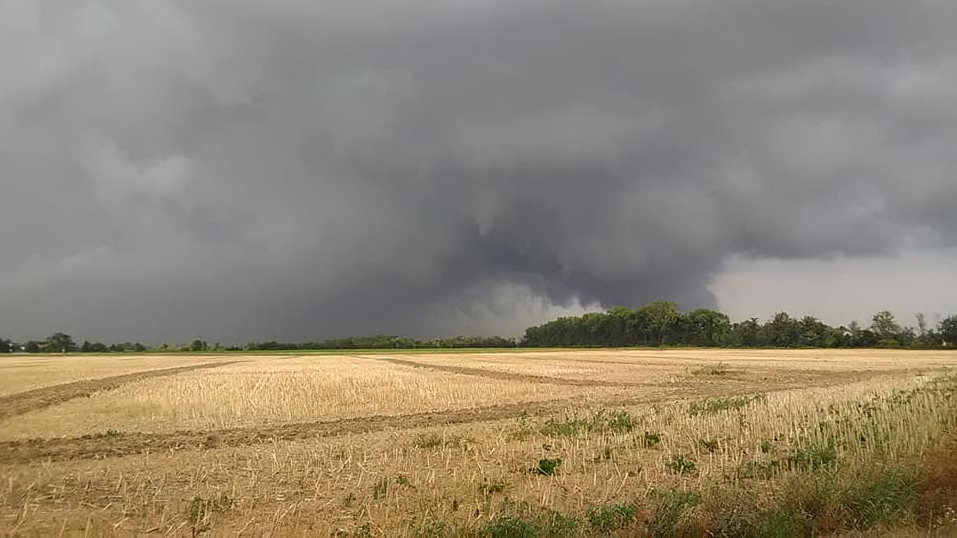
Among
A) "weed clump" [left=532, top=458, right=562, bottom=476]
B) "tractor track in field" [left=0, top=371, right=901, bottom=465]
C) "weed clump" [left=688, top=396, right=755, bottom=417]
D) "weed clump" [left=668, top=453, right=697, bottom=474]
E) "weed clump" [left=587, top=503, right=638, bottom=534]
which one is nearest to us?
"weed clump" [left=587, top=503, right=638, bottom=534]

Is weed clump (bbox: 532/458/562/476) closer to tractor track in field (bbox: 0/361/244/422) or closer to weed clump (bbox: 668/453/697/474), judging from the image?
weed clump (bbox: 668/453/697/474)

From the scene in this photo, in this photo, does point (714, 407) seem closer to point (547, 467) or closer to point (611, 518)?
point (547, 467)

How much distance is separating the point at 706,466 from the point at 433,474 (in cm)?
569

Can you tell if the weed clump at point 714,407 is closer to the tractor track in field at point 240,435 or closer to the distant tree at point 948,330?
the tractor track in field at point 240,435

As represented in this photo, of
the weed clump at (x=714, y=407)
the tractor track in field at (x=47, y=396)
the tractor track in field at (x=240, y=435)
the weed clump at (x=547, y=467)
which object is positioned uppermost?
the weed clump at (x=714, y=407)

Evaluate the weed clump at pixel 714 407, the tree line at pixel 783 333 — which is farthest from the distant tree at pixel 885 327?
the weed clump at pixel 714 407

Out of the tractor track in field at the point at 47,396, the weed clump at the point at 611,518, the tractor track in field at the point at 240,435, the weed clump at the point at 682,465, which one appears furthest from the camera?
the tractor track in field at the point at 47,396

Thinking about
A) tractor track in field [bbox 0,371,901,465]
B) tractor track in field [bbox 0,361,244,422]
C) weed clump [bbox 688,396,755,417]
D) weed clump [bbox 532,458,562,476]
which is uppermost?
weed clump [bbox 688,396,755,417]

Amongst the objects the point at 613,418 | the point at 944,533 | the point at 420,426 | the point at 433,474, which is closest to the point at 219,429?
the point at 420,426

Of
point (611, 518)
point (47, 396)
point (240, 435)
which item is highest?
point (611, 518)

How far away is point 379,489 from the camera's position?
11.0 metres

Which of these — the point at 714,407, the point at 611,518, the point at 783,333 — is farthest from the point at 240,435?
the point at 783,333

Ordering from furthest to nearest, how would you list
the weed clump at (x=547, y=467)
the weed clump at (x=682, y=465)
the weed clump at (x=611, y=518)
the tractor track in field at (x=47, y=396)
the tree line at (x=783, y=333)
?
the tree line at (x=783, y=333) < the tractor track in field at (x=47, y=396) < the weed clump at (x=547, y=467) < the weed clump at (x=682, y=465) < the weed clump at (x=611, y=518)

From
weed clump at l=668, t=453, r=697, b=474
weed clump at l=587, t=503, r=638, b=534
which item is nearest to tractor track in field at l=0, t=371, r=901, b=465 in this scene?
weed clump at l=668, t=453, r=697, b=474
